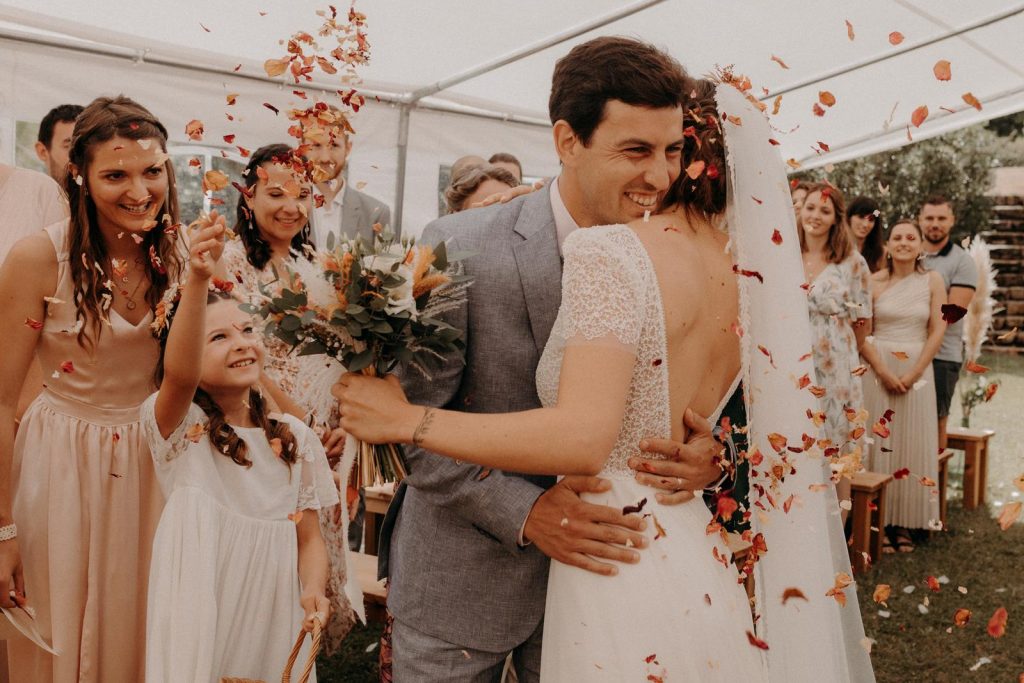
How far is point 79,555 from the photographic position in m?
2.73

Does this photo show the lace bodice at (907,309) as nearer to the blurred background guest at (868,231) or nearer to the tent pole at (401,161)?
the blurred background guest at (868,231)

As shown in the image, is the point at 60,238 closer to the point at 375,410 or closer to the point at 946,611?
the point at 375,410

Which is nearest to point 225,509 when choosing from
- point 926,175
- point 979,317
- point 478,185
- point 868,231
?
point 478,185

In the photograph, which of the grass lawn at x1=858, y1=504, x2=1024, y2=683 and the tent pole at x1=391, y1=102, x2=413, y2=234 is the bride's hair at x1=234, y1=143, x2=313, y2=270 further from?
the grass lawn at x1=858, y1=504, x2=1024, y2=683

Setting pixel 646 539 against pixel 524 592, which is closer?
pixel 646 539

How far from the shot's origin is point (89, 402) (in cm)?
273

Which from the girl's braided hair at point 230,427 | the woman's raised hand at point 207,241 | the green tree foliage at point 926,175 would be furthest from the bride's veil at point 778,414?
the green tree foliage at point 926,175

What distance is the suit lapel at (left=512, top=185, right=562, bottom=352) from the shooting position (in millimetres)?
1994

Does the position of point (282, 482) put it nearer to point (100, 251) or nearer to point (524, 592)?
point (100, 251)

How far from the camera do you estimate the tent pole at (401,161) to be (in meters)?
6.03

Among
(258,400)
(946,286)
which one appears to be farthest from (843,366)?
(258,400)

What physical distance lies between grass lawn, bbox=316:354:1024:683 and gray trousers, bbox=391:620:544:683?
2.21m

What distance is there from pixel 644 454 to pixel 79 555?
181cm

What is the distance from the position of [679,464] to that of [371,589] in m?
2.67
